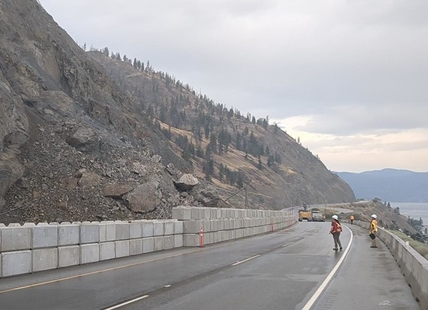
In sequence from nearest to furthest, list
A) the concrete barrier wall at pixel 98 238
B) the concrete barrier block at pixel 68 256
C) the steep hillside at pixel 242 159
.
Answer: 1. the concrete barrier wall at pixel 98 238
2. the concrete barrier block at pixel 68 256
3. the steep hillside at pixel 242 159

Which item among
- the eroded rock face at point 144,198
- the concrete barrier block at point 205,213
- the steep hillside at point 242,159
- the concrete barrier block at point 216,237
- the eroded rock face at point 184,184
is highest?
the steep hillside at point 242,159

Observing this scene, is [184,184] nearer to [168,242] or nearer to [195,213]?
[195,213]

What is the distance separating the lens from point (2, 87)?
117ft

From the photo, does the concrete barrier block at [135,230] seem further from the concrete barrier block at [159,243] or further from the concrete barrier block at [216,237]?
the concrete barrier block at [216,237]

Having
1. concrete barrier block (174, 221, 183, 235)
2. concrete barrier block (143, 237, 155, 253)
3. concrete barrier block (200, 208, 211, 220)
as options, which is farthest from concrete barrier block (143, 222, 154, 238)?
concrete barrier block (200, 208, 211, 220)

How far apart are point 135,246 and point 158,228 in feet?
7.65

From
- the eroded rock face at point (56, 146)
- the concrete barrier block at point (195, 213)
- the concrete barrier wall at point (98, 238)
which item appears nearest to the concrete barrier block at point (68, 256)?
the concrete barrier wall at point (98, 238)

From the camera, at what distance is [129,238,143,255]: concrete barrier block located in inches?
802

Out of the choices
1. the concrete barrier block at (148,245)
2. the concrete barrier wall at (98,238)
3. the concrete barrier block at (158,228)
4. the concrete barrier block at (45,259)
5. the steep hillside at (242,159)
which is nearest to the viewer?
the concrete barrier wall at (98,238)

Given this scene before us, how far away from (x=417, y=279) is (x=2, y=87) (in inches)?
1178

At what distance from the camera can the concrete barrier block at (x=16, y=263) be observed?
1403cm

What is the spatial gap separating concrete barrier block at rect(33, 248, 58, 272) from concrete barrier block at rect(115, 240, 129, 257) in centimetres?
367

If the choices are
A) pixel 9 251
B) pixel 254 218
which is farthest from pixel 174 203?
pixel 9 251

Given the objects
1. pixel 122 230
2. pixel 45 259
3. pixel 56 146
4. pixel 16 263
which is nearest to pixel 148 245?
pixel 122 230
